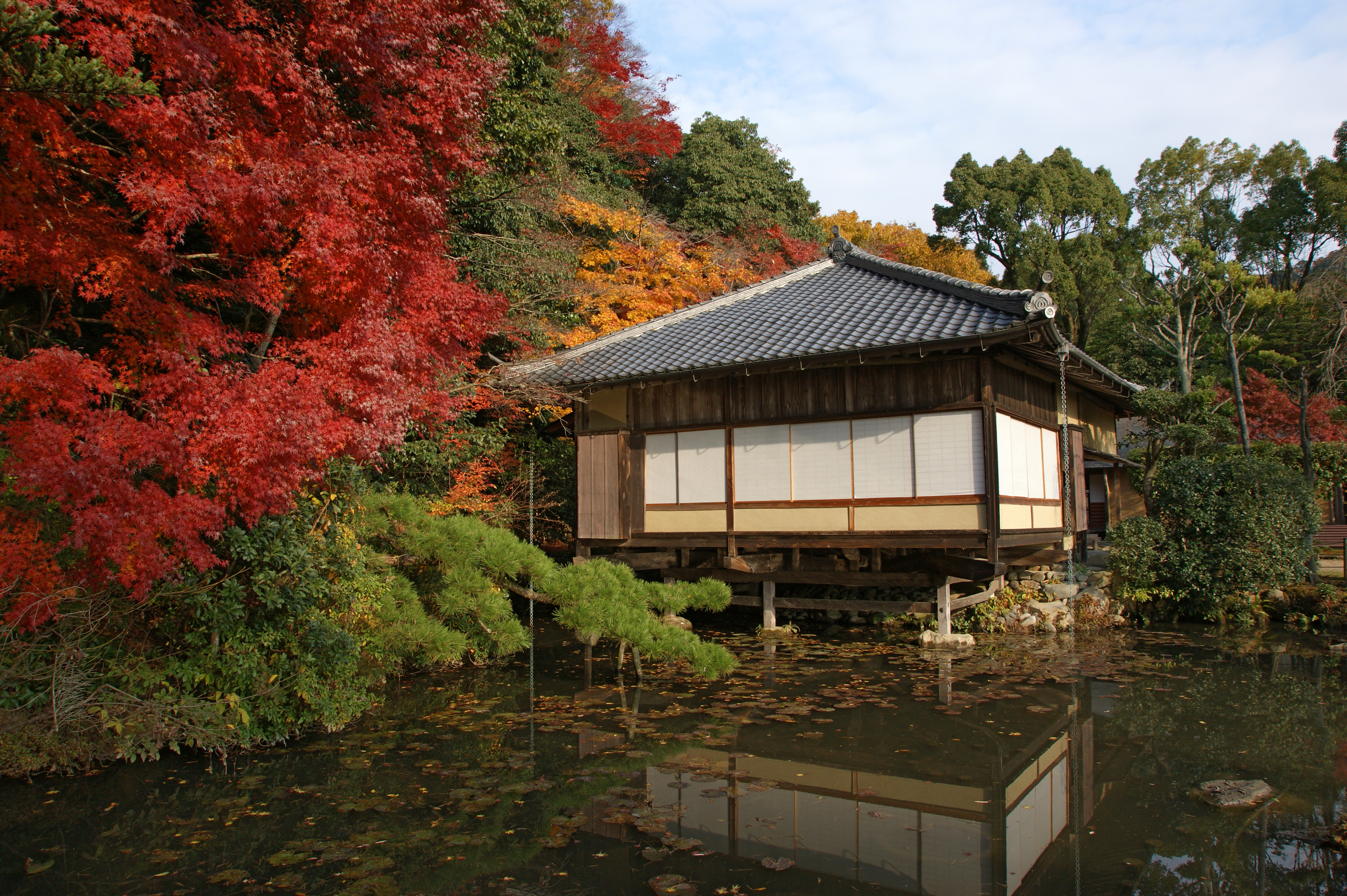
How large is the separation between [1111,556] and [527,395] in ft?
36.8

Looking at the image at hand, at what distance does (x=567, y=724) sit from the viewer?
7949mm

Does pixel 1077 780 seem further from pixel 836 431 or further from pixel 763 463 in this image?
pixel 763 463

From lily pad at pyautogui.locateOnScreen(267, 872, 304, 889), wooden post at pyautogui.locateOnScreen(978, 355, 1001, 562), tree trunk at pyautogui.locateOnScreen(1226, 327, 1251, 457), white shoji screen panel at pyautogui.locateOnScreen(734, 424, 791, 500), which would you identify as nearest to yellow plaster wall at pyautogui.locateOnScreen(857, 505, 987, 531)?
wooden post at pyautogui.locateOnScreen(978, 355, 1001, 562)

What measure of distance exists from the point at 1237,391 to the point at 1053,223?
1541 cm

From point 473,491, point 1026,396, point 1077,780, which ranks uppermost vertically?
point 1026,396

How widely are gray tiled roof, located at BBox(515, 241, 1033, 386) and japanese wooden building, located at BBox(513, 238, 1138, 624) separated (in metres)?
0.05

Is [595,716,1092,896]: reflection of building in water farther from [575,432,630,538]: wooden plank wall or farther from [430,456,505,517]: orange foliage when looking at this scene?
[430,456,505,517]: orange foliage

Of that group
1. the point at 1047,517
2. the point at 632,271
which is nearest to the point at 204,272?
the point at 1047,517

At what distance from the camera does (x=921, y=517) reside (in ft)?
38.3

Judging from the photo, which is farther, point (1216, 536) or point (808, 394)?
point (1216, 536)

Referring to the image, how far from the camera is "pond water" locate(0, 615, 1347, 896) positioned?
4.58 m

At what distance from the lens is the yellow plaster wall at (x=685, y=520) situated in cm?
1336

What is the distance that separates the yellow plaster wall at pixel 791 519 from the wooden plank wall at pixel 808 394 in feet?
4.72

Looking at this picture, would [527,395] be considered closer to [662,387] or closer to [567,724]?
[662,387]
